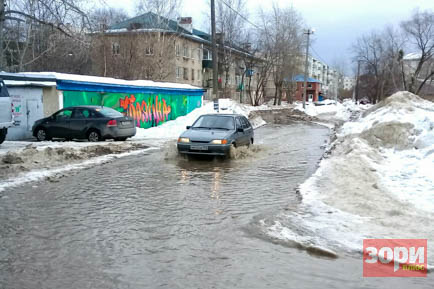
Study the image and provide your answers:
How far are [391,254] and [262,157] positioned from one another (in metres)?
8.61

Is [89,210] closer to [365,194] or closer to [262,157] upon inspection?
[365,194]

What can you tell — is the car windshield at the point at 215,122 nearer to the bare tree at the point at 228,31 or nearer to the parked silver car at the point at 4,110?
the parked silver car at the point at 4,110

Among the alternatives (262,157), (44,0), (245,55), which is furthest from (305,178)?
(245,55)

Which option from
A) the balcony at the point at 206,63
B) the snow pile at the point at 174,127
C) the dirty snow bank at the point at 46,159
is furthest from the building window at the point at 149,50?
the dirty snow bank at the point at 46,159

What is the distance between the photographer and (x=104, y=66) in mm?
39219

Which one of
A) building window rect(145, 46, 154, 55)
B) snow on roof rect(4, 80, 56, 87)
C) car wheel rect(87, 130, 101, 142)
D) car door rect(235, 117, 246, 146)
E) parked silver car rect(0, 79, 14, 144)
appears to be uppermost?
building window rect(145, 46, 154, 55)

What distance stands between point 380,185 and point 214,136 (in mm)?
5322

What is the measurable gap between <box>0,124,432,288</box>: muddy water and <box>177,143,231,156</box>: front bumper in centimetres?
206

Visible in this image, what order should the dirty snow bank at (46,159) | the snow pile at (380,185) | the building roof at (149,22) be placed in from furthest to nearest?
1. the building roof at (149,22)
2. the dirty snow bank at (46,159)
3. the snow pile at (380,185)

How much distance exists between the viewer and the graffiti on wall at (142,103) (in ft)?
61.6

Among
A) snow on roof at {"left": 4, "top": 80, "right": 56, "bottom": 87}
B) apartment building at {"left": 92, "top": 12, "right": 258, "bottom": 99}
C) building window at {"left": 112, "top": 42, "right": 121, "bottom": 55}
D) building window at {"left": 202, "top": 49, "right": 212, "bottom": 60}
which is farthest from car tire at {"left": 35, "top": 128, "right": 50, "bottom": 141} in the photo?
building window at {"left": 202, "top": 49, "right": 212, "bottom": 60}

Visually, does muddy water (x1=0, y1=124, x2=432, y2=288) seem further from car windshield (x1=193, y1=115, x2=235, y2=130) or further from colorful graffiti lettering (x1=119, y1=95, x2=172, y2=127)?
colorful graffiti lettering (x1=119, y1=95, x2=172, y2=127)

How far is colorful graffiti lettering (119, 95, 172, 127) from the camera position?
21.4m

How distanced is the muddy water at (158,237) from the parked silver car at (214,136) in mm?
2127
